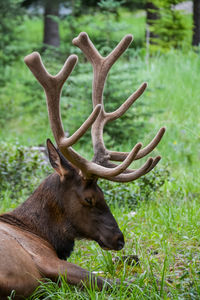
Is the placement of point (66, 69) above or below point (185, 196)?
above

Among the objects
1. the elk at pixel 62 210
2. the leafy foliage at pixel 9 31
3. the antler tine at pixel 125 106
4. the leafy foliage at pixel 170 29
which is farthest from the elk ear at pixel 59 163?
the leafy foliage at pixel 9 31

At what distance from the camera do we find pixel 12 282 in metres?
3.79

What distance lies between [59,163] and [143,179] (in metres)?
2.28

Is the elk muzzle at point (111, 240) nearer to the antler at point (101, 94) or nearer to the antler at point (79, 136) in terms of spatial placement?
the antler at point (79, 136)

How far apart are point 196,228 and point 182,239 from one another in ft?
0.67

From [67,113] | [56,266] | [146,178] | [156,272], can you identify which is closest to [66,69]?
[56,266]

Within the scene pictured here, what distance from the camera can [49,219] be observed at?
4.49 meters

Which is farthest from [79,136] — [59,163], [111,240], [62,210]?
[111,240]

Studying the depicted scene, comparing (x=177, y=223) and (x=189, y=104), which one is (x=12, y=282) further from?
(x=189, y=104)

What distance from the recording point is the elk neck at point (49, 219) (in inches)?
175

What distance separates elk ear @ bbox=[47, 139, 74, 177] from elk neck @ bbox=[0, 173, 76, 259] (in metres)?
0.11

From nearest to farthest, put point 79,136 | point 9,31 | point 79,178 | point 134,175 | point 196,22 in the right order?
point 79,136
point 134,175
point 79,178
point 196,22
point 9,31

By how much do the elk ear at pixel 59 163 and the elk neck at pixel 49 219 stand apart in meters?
0.11

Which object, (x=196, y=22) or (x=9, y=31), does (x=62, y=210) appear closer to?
(x=196, y=22)
